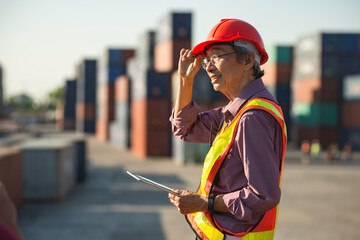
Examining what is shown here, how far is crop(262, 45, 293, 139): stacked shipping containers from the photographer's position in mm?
40031

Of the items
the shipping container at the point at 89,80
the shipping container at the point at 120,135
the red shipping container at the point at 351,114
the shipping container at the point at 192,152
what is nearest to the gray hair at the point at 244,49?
the shipping container at the point at 192,152

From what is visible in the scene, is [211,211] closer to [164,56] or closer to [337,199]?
[337,199]

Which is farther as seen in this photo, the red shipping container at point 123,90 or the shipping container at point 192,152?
the red shipping container at point 123,90

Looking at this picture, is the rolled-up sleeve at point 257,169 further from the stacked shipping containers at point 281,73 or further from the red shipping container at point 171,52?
the stacked shipping containers at point 281,73

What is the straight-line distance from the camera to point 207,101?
26078mm

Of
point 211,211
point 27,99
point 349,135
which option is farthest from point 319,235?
point 27,99

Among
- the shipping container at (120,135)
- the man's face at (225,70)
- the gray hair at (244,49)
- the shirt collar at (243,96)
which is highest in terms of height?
the gray hair at (244,49)

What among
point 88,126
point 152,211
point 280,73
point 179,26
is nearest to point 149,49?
point 179,26

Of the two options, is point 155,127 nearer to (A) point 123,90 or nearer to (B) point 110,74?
(A) point 123,90

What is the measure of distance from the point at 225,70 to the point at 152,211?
10795 mm

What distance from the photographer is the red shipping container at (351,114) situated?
33.1m

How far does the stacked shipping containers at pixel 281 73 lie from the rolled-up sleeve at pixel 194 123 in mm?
38332

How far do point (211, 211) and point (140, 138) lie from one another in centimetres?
2787

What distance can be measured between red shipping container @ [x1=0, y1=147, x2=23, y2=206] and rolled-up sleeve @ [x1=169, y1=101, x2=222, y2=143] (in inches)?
380
